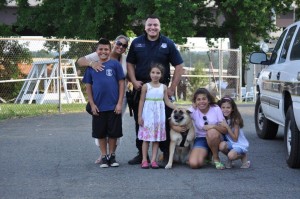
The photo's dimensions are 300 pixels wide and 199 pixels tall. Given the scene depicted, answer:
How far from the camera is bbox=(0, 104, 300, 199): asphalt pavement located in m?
6.82

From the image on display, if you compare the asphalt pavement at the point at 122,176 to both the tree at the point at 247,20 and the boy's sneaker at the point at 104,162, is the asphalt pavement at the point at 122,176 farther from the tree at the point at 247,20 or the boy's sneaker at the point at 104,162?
the tree at the point at 247,20

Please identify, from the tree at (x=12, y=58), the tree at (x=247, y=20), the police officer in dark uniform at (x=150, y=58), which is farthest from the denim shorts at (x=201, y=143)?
the tree at (x=247, y=20)

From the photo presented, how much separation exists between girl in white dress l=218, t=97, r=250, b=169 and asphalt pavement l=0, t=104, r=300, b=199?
0.18 metres

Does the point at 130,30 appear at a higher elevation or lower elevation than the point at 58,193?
higher

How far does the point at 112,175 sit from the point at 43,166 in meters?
1.27

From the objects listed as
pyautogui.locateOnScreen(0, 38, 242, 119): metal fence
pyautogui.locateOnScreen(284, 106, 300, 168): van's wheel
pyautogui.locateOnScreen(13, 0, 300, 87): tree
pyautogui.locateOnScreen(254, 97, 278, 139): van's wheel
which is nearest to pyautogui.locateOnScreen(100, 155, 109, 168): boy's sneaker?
pyautogui.locateOnScreen(284, 106, 300, 168): van's wheel

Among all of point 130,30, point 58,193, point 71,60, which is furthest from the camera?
point 130,30

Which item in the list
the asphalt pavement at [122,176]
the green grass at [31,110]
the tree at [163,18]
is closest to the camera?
the asphalt pavement at [122,176]

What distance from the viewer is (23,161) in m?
9.25

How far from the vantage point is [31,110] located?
19.0m

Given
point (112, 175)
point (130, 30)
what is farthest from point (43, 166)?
point (130, 30)

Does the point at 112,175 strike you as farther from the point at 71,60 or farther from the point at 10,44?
the point at 71,60

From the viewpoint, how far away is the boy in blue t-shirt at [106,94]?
8.48 m

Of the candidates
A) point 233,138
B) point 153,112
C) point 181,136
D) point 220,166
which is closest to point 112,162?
point 153,112
